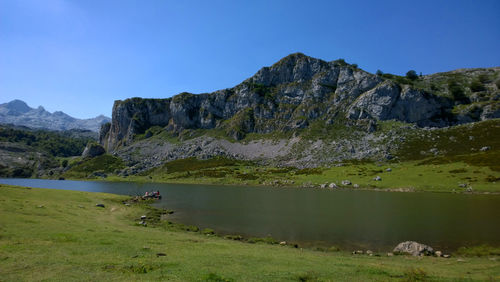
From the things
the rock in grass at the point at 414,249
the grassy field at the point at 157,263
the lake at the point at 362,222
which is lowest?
the lake at the point at 362,222

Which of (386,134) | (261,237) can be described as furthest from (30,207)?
(386,134)

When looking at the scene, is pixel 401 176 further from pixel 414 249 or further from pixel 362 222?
pixel 414 249

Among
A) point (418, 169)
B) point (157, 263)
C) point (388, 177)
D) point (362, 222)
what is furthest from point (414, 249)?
point (418, 169)

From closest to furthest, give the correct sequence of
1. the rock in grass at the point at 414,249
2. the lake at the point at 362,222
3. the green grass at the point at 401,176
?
the rock in grass at the point at 414,249 < the lake at the point at 362,222 < the green grass at the point at 401,176

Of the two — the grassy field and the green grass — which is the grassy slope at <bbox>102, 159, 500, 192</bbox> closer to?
the green grass

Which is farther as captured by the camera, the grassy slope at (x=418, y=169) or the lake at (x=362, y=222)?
the grassy slope at (x=418, y=169)

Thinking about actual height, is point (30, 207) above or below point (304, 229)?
above

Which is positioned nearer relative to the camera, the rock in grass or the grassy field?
the grassy field

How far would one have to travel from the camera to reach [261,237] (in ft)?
118

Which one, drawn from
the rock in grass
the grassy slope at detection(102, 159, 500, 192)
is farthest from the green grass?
the rock in grass

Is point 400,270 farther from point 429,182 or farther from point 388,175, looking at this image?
point 388,175

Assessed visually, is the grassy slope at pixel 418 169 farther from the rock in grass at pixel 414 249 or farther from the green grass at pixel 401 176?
the rock in grass at pixel 414 249

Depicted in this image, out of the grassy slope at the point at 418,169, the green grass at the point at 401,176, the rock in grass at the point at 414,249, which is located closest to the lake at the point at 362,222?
the rock in grass at the point at 414,249

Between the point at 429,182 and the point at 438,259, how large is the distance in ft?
273
